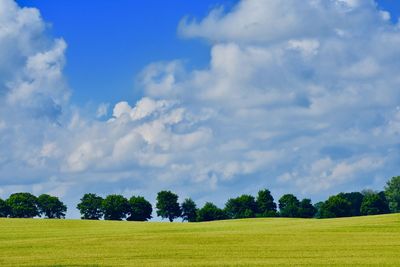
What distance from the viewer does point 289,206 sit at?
547ft

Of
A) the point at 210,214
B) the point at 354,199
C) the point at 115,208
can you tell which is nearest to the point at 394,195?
the point at 354,199

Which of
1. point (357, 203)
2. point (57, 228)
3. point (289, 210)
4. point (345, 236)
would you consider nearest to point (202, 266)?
point (345, 236)

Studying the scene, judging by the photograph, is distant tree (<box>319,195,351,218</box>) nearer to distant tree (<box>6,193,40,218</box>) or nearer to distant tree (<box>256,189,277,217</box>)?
distant tree (<box>256,189,277,217</box>)

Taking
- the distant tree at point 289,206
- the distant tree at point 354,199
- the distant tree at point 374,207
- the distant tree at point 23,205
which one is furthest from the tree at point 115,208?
the distant tree at point 354,199

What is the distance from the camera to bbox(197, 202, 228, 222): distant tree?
159 meters

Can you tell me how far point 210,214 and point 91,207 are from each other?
79.1 ft

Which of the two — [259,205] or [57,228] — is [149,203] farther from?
[57,228]

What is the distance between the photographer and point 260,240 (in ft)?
211

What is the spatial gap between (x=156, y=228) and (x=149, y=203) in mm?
64188

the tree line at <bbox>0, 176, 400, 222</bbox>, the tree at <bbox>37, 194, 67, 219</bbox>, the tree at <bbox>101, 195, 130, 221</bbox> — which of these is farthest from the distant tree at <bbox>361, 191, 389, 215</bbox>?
the tree at <bbox>37, 194, 67, 219</bbox>

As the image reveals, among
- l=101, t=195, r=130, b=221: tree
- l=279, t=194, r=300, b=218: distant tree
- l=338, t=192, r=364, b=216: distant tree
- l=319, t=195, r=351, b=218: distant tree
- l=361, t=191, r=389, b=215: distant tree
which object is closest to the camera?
l=319, t=195, r=351, b=218: distant tree

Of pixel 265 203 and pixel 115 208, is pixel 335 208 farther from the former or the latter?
pixel 115 208

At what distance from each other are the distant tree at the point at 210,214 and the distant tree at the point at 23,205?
32704 millimetres

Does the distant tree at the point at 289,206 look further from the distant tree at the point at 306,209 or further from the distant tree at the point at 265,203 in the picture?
the distant tree at the point at 265,203
